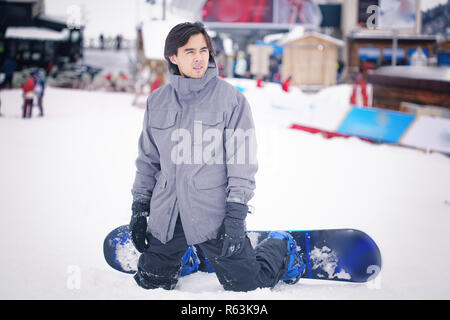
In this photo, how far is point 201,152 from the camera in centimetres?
215

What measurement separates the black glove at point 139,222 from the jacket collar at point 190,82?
634mm

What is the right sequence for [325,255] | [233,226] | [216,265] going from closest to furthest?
[233,226]
[216,265]
[325,255]

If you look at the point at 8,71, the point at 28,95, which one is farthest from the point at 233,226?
the point at 8,71

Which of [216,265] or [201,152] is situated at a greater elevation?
[201,152]

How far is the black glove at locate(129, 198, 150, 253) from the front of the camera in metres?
2.31

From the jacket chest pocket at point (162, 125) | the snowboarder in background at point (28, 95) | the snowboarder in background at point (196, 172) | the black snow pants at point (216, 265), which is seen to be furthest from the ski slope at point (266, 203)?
the snowboarder in background at point (28, 95)

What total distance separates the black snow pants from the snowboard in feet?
0.86

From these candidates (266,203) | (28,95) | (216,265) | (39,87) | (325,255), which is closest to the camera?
(216,265)

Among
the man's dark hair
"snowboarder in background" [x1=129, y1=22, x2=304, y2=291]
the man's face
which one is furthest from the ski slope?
the man's dark hair

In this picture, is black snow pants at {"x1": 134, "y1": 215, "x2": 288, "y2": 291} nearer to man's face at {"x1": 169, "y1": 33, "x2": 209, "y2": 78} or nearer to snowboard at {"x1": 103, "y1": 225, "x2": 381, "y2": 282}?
snowboard at {"x1": 103, "y1": 225, "x2": 381, "y2": 282}

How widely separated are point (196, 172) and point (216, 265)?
0.53 meters

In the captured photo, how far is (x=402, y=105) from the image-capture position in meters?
8.09

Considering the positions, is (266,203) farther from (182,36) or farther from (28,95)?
(28,95)

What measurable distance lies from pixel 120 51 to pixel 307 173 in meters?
30.5
